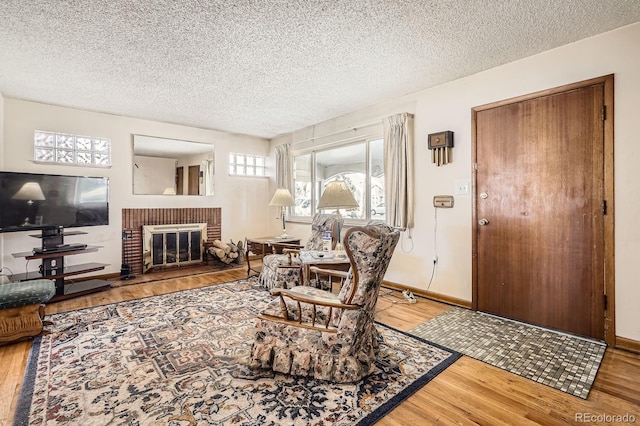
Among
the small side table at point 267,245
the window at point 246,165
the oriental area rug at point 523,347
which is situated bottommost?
the oriental area rug at point 523,347

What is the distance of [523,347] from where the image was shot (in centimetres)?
248

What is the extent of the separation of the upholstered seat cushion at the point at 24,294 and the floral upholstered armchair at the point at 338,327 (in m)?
2.20

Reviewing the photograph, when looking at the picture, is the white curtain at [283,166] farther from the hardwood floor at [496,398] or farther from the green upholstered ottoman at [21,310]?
the hardwood floor at [496,398]

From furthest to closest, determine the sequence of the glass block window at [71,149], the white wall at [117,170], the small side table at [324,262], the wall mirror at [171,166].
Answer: the wall mirror at [171,166], the glass block window at [71,149], the white wall at [117,170], the small side table at [324,262]

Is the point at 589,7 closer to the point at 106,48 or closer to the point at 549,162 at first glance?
the point at 549,162

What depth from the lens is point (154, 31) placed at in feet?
8.14

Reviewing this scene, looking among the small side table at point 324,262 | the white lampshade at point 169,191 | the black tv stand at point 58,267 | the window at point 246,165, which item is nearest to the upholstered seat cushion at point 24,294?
the black tv stand at point 58,267

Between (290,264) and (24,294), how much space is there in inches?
99.0

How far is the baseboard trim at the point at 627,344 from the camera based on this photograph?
2.37 meters

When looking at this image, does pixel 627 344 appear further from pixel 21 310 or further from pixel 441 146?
pixel 21 310

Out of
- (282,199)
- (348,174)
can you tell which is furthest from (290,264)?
(348,174)

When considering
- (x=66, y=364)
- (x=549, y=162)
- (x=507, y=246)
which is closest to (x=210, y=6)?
(x=66, y=364)

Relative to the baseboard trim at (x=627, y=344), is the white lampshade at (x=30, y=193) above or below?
above

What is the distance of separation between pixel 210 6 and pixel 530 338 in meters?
3.80
